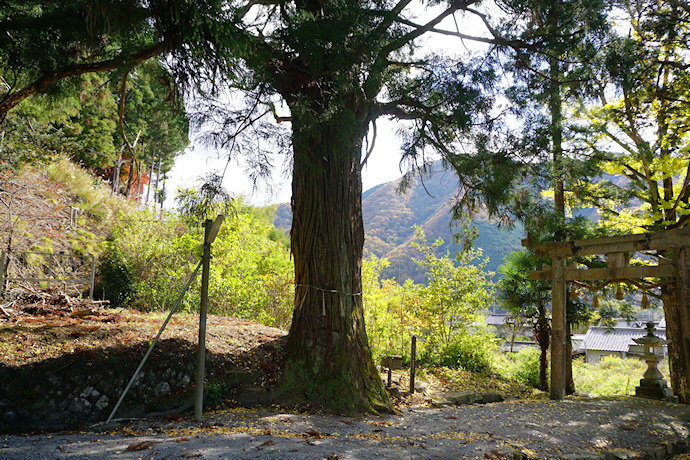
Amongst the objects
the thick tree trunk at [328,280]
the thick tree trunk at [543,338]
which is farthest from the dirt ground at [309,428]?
the thick tree trunk at [543,338]

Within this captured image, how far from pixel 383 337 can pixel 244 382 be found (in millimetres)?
4721

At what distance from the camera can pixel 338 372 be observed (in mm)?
4367

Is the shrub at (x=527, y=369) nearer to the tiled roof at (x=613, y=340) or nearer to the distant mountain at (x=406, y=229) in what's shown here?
the tiled roof at (x=613, y=340)

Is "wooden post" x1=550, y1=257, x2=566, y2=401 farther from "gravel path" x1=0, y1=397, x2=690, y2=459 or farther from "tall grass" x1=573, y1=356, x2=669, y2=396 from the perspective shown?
"tall grass" x1=573, y1=356, x2=669, y2=396

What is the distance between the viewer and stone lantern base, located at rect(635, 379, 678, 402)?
20.6ft

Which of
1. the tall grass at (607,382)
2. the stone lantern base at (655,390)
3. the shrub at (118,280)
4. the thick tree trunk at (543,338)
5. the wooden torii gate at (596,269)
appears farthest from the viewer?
the tall grass at (607,382)

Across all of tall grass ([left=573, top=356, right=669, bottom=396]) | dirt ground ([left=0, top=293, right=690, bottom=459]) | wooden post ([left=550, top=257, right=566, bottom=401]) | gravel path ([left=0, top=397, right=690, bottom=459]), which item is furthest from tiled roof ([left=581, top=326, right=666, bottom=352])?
gravel path ([left=0, top=397, right=690, bottom=459])

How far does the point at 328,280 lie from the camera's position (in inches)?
179

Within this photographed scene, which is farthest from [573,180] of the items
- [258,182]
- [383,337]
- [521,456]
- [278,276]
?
[278,276]

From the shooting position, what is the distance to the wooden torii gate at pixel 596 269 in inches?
213

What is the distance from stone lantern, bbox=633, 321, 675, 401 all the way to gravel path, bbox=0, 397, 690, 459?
4.96 ft

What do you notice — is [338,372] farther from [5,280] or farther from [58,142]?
[58,142]

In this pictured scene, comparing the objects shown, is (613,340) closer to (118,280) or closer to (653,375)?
(653,375)

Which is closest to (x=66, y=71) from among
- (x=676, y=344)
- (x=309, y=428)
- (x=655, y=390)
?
(x=309, y=428)
